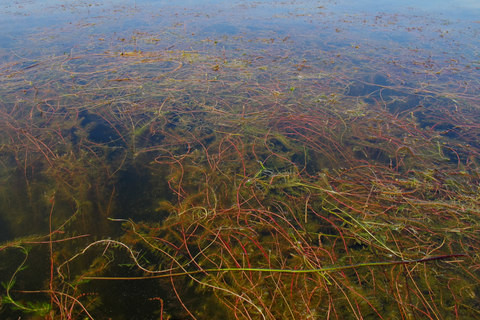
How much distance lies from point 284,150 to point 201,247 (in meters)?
2.18

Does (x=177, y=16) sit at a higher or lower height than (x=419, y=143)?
higher

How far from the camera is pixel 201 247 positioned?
2.56 metres

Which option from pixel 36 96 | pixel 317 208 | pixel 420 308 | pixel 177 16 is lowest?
pixel 420 308

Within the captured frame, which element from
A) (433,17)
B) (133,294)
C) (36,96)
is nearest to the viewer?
(133,294)

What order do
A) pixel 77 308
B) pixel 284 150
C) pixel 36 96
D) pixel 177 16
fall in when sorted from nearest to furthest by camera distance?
pixel 77 308 → pixel 284 150 → pixel 36 96 → pixel 177 16

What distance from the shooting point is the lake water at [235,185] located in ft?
7.30

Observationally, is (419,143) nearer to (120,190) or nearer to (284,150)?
(284,150)

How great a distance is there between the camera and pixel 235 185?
11.0ft

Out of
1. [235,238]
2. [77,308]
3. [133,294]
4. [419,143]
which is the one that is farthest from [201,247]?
[419,143]

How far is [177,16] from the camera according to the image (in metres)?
12.0

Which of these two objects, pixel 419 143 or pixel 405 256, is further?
pixel 419 143

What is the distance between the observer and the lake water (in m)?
2.23

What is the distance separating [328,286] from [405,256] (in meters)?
0.94

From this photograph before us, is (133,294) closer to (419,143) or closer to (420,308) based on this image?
(420,308)
